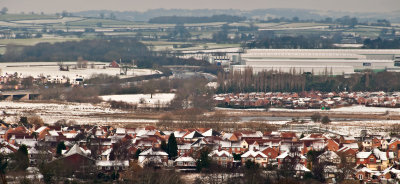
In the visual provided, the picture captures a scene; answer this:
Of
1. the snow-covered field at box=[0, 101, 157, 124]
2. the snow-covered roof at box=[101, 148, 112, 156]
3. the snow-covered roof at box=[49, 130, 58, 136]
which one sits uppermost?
the snow-covered roof at box=[101, 148, 112, 156]

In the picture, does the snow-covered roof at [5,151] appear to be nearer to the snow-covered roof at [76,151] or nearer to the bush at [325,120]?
the snow-covered roof at [76,151]

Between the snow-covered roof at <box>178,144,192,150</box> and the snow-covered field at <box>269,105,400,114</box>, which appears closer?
the snow-covered roof at <box>178,144,192,150</box>

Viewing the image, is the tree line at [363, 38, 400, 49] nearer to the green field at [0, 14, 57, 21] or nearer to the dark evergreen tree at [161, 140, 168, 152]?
the dark evergreen tree at [161, 140, 168, 152]

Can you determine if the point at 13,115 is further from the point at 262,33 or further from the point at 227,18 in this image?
the point at 227,18

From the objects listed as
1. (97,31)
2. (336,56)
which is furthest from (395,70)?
(97,31)

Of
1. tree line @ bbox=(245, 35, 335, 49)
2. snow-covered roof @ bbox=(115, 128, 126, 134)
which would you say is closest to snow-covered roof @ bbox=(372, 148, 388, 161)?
snow-covered roof @ bbox=(115, 128, 126, 134)

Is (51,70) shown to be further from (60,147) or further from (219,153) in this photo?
(219,153)

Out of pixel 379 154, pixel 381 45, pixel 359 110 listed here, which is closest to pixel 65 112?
pixel 359 110
